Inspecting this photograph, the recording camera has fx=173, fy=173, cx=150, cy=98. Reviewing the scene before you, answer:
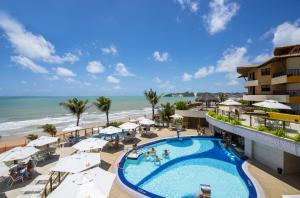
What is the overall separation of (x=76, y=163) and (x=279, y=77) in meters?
24.6

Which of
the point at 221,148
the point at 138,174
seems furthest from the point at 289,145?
the point at 138,174

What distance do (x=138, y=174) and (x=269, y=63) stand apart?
23.5m

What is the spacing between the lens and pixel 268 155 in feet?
43.3

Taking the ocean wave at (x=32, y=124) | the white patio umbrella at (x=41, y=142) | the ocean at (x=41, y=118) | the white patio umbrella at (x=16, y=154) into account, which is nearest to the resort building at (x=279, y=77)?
the white patio umbrella at (x=41, y=142)

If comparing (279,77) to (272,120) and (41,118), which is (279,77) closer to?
(272,120)

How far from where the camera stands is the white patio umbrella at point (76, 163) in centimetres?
1043

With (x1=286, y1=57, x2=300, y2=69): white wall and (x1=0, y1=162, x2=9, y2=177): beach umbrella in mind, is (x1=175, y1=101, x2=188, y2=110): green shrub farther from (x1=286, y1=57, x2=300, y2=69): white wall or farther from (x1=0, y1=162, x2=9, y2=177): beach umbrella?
(x1=0, y1=162, x2=9, y2=177): beach umbrella

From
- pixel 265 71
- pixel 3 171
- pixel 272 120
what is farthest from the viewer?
pixel 265 71

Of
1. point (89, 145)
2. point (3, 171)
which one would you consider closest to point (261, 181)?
point (89, 145)

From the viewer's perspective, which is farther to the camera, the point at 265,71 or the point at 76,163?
the point at 265,71

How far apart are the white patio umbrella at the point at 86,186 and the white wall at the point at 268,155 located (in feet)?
38.5

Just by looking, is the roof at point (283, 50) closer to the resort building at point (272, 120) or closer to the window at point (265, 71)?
the resort building at point (272, 120)

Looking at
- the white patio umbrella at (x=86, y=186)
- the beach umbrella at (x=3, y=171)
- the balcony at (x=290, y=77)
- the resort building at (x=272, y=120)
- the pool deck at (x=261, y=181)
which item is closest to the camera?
the white patio umbrella at (x=86, y=186)

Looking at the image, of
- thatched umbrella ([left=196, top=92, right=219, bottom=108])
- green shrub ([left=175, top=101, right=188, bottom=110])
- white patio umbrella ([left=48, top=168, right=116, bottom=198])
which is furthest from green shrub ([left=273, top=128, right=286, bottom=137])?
green shrub ([left=175, top=101, right=188, bottom=110])
